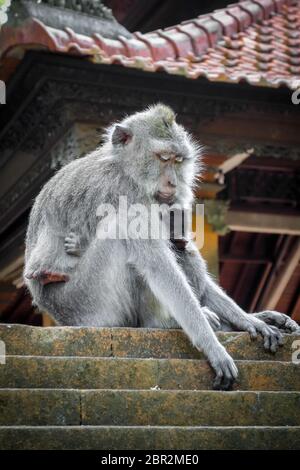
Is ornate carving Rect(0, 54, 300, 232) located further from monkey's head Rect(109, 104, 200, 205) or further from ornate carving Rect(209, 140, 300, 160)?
monkey's head Rect(109, 104, 200, 205)

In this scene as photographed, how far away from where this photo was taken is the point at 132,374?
5.82 metres

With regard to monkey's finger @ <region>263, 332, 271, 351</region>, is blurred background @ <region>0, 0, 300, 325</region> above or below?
above

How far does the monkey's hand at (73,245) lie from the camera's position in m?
6.96

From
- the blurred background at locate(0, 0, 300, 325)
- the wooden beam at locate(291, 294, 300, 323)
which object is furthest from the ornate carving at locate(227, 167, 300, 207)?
the wooden beam at locate(291, 294, 300, 323)

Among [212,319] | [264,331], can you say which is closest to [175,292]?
[212,319]

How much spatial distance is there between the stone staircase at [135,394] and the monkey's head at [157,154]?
3.35 ft

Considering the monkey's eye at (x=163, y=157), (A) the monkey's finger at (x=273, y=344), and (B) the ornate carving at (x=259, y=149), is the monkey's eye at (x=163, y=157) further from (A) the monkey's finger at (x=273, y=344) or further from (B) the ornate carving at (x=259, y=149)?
(B) the ornate carving at (x=259, y=149)

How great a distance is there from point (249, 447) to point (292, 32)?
734 cm

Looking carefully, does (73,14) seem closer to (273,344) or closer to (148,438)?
(273,344)

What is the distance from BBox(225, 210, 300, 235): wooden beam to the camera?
12254 mm

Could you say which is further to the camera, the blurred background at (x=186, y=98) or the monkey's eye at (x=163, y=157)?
the blurred background at (x=186, y=98)

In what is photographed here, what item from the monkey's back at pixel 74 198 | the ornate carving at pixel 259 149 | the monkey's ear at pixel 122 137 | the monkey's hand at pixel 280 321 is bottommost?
the monkey's hand at pixel 280 321

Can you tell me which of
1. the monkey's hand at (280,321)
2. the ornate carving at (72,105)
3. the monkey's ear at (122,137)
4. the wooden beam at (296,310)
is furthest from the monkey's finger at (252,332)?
the wooden beam at (296,310)

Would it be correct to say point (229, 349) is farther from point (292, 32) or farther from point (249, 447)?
point (292, 32)
